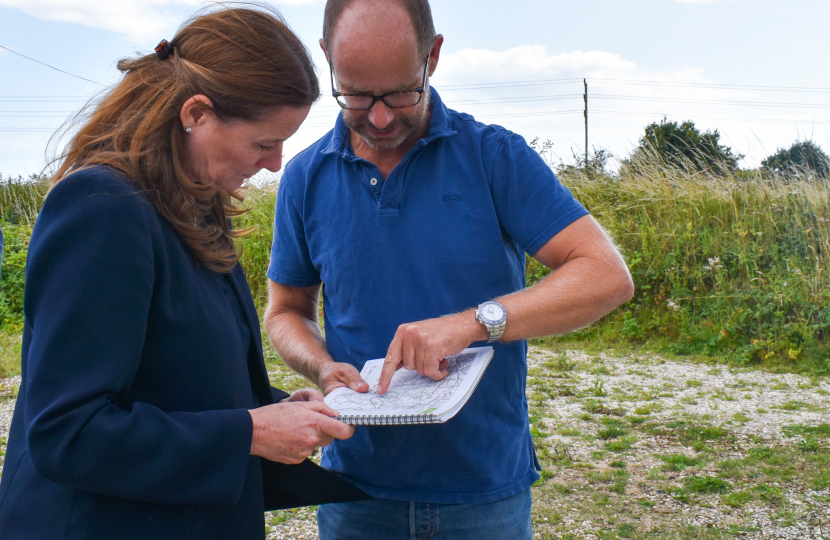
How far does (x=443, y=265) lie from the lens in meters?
1.72

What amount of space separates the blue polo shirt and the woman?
29 cm

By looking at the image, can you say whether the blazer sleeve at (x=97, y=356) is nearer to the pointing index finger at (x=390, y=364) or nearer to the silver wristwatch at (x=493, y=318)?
the pointing index finger at (x=390, y=364)

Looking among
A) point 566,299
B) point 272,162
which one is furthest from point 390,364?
point 272,162

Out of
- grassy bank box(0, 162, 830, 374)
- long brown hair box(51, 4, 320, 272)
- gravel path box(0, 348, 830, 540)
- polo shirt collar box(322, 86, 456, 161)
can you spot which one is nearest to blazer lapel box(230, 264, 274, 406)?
long brown hair box(51, 4, 320, 272)

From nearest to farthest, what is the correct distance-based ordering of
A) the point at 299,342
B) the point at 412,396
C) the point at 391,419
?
the point at 391,419, the point at 412,396, the point at 299,342

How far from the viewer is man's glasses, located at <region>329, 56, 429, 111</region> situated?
5.79ft

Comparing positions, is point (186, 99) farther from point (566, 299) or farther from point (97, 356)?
point (566, 299)

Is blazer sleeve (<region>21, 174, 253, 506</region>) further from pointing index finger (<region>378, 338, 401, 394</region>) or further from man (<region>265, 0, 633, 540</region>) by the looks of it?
man (<region>265, 0, 633, 540</region>)

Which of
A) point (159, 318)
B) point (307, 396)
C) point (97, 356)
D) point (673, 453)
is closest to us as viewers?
point (97, 356)

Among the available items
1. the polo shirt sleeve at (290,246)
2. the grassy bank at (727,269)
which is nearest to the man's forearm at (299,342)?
the polo shirt sleeve at (290,246)

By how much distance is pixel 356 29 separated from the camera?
169cm

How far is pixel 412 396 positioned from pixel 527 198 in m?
0.56

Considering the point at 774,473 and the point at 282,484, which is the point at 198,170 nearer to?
the point at 282,484

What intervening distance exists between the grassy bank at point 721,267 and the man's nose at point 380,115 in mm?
5852
